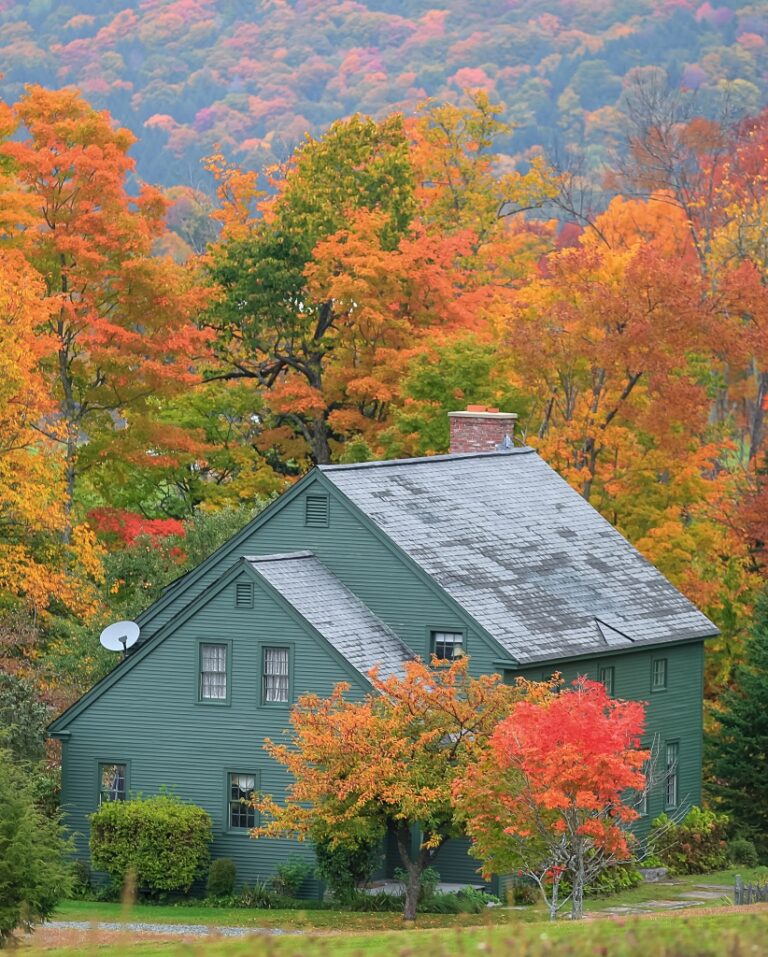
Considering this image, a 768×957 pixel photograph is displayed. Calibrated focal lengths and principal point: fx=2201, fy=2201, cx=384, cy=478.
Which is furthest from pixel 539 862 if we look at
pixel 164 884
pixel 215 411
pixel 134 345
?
pixel 215 411

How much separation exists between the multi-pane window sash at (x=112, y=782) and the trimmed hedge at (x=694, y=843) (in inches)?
459

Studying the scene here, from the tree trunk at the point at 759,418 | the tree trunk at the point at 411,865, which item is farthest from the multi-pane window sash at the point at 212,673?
the tree trunk at the point at 759,418

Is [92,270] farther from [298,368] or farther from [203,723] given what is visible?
[203,723]

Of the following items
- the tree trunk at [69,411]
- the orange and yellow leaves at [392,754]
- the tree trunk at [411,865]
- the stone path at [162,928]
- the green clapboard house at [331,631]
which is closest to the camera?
the stone path at [162,928]

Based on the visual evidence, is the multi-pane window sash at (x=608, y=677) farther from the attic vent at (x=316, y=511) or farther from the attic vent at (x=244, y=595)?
the attic vent at (x=244, y=595)

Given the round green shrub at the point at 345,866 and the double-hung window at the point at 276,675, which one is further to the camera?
the double-hung window at the point at 276,675

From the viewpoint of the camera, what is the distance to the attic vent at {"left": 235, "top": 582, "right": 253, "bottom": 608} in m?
46.1

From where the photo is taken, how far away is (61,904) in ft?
145

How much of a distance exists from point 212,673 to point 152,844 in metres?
3.90

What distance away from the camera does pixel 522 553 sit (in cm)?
5022

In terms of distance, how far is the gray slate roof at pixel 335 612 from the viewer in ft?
150

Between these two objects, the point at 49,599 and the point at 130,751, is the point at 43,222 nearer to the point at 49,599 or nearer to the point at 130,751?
the point at 49,599

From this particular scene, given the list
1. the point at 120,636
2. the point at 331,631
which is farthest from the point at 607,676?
the point at 120,636

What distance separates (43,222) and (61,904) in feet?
83.0
